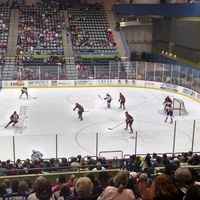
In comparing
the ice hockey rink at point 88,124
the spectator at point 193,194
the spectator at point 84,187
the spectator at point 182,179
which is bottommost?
the ice hockey rink at point 88,124

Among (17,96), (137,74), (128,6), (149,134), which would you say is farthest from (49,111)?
(128,6)

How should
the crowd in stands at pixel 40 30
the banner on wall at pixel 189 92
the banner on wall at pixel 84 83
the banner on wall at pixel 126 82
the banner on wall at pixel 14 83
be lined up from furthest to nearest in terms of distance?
the crowd in stands at pixel 40 30, the banner on wall at pixel 126 82, the banner on wall at pixel 84 83, the banner on wall at pixel 14 83, the banner on wall at pixel 189 92

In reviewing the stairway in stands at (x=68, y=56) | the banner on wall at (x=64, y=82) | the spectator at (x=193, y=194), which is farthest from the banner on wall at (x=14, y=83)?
the spectator at (x=193, y=194)

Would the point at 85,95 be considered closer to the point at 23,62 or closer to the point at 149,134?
the point at 23,62

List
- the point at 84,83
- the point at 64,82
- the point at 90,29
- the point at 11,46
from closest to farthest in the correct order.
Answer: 1. the point at 64,82
2. the point at 84,83
3. the point at 11,46
4. the point at 90,29

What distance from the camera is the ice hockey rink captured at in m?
12.3

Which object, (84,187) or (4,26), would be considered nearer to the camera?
(84,187)

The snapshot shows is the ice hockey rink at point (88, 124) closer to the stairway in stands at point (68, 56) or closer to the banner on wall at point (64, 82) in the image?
the banner on wall at point (64, 82)

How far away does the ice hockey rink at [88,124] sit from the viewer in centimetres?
1230

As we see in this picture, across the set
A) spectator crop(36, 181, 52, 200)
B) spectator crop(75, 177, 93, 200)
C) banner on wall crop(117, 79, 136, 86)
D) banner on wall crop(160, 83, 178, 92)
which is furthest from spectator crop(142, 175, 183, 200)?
banner on wall crop(117, 79, 136, 86)

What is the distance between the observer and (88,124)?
53.3 ft

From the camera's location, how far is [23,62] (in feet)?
90.3

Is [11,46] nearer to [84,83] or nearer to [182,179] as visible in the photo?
[84,83]

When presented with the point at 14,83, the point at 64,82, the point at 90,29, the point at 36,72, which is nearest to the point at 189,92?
the point at 64,82
